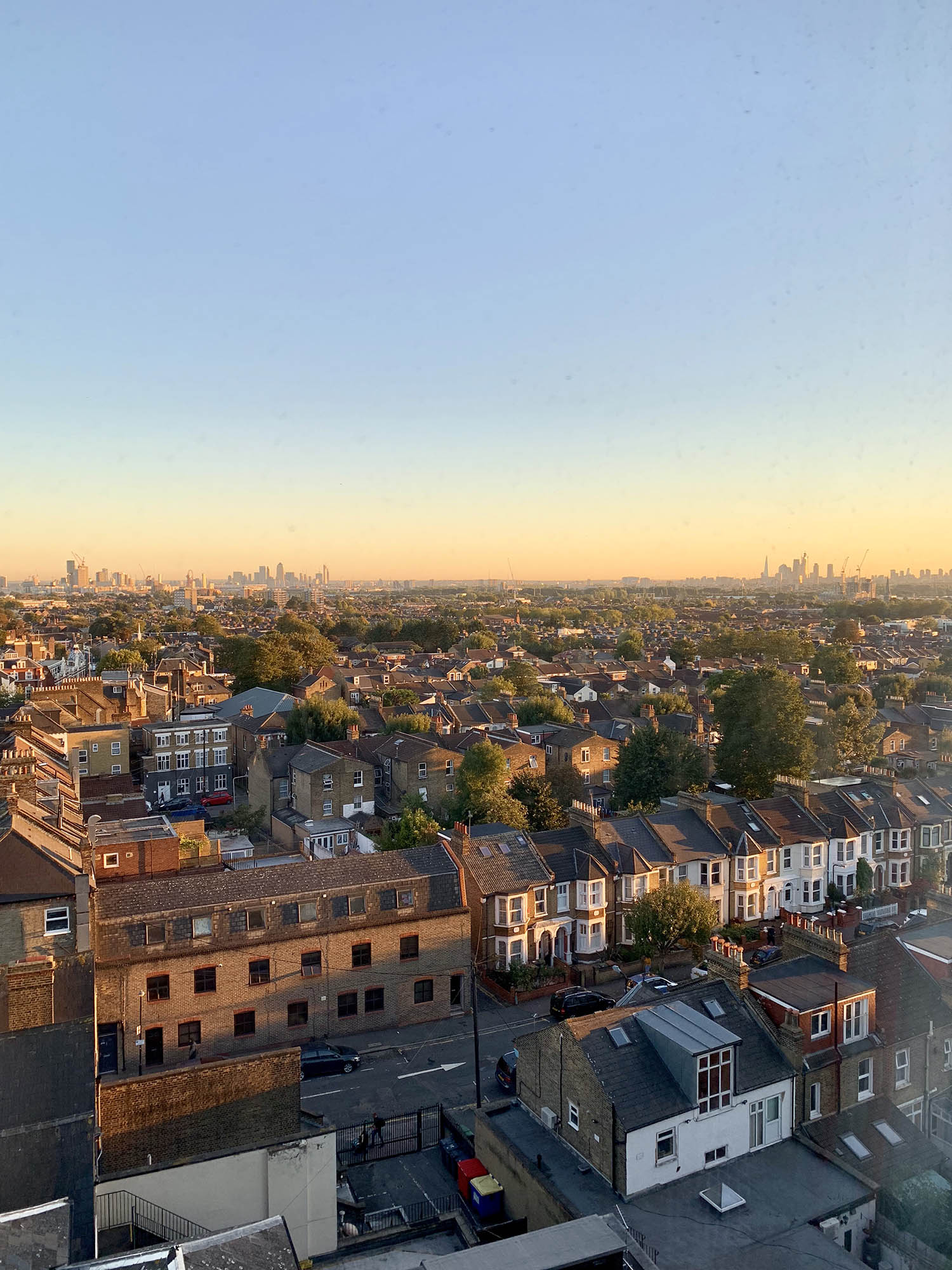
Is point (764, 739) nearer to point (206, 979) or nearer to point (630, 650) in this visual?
point (206, 979)

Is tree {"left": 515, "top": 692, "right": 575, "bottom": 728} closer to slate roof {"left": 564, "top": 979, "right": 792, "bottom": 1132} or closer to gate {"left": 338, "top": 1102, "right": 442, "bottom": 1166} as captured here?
gate {"left": 338, "top": 1102, "right": 442, "bottom": 1166}

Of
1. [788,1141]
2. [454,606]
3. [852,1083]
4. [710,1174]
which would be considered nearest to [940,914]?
[852,1083]

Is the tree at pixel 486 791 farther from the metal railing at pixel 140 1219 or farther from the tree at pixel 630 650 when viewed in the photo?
the tree at pixel 630 650

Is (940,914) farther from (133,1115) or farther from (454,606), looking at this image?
(454,606)

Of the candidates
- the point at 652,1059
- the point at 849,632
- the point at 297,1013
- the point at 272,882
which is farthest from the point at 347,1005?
the point at 849,632

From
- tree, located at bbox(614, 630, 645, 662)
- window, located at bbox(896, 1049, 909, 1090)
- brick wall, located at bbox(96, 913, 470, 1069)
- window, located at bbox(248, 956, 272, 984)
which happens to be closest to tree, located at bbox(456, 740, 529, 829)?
brick wall, located at bbox(96, 913, 470, 1069)

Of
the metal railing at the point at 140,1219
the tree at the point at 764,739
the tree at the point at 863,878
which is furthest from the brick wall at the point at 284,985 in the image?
the tree at the point at 764,739

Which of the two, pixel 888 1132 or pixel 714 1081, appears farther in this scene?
pixel 714 1081
